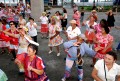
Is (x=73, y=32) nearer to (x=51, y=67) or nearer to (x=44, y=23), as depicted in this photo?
(x=51, y=67)

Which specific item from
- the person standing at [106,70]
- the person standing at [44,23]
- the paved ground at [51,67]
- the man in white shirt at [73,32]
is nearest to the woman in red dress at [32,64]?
the person standing at [106,70]

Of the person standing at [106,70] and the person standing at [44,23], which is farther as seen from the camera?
the person standing at [44,23]

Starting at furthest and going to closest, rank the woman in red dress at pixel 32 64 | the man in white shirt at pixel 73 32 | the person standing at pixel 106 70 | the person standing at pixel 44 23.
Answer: the person standing at pixel 44 23 < the man in white shirt at pixel 73 32 < the woman in red dress at pixel 32 64 < the person standing at pixel 106 70

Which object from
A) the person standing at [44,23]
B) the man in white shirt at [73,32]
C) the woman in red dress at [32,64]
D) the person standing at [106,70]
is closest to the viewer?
the person standing at [106,70]

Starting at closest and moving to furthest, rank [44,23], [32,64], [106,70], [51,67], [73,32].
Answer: [106,70]
[32,64]
[73,32]
[51,67]
[44,23]

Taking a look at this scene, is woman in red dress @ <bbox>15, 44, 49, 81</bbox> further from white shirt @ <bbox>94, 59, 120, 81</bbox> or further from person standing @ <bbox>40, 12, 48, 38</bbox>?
person standing @ <bbox>40, 12, 48, 38</bbox>

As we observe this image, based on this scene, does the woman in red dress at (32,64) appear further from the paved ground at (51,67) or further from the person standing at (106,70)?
the paved ground at (51,67)

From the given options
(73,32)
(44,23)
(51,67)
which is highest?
(73,32)

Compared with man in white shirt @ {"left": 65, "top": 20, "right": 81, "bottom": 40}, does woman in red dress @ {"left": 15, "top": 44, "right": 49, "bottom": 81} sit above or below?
below

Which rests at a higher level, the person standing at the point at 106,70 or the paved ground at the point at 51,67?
the person standing at the point at 106,70

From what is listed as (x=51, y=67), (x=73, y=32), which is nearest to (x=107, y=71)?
(x=73, y=32)

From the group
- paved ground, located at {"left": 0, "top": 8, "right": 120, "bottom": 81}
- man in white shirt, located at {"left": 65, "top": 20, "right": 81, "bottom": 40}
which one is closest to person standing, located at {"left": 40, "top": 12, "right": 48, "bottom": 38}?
paved ground, located at {"left": 0, "top": 8, "right": 120, "bottom": 81}

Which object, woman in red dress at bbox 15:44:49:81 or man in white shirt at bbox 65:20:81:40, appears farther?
man in white shirt at bbox 65:20:81:40

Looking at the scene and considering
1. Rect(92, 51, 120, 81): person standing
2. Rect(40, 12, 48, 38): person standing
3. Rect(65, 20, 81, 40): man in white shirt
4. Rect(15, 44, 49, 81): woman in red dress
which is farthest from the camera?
Rect(40, 12, 48, 38): person standing
